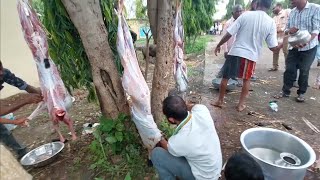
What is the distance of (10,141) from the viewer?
326 centimetres

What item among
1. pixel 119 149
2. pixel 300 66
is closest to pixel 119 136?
pixel 119 149

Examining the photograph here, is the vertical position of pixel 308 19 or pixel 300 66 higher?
pixel 308 19

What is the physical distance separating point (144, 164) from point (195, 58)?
7.95 meters

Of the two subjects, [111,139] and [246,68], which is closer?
[111,139]

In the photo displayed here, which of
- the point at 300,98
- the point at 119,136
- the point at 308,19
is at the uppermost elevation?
the point at 308,19

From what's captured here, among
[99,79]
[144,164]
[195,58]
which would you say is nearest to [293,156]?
[144,164]

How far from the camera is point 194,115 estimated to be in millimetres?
2158

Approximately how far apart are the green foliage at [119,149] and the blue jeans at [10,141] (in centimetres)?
102

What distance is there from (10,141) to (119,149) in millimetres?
1432

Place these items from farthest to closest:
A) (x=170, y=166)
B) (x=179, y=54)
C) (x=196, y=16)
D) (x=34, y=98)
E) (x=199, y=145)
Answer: (x=196, y=16)
(x=179, y=54)
(x=34, y=98)
(x=170, y=166)
(x=199, y=145)

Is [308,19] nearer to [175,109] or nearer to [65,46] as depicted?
[175,109]

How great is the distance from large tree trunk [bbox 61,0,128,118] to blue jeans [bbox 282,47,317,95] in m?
3.47

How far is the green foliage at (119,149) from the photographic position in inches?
112

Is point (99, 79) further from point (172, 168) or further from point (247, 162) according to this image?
point (247, 162)
